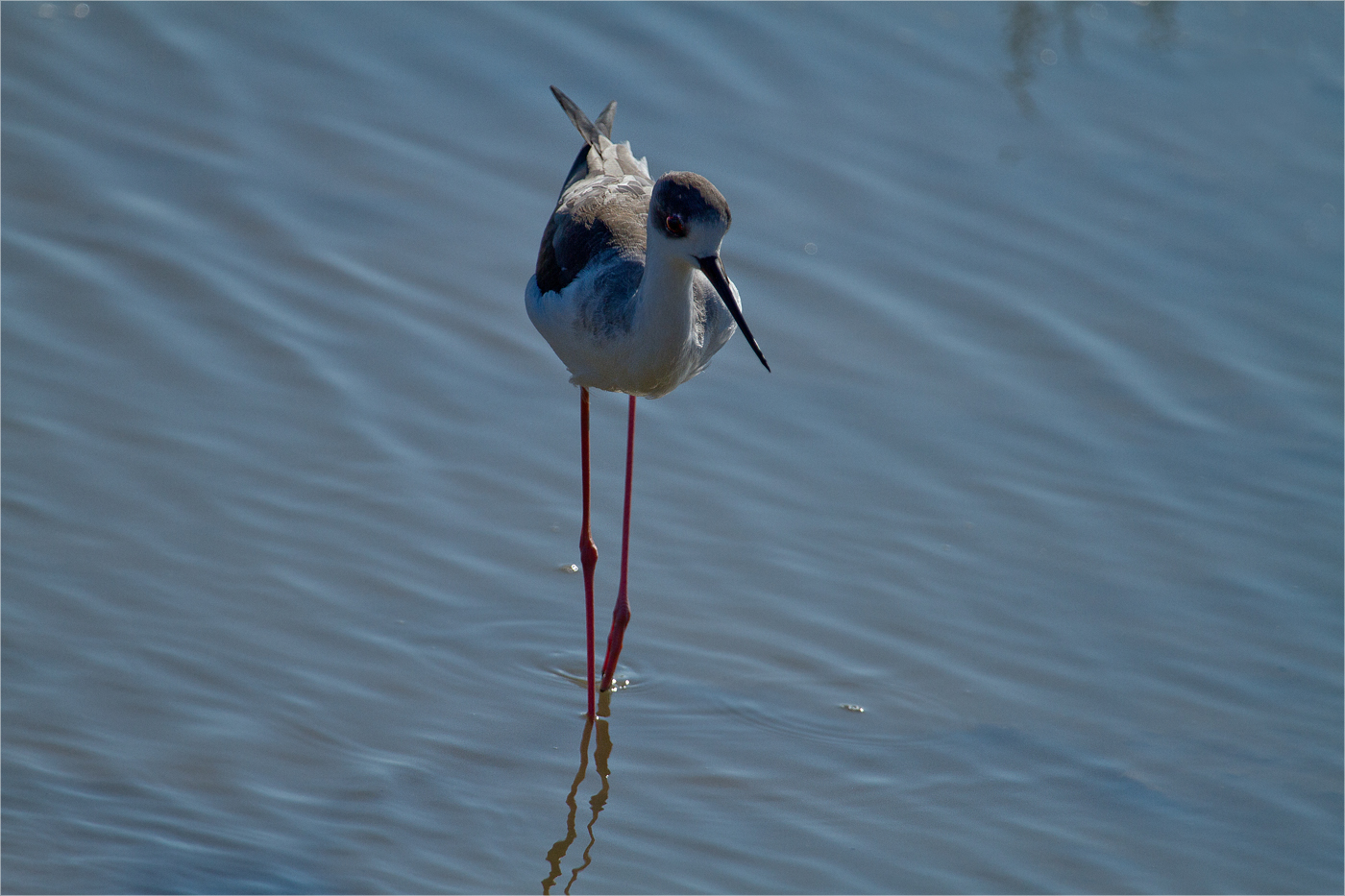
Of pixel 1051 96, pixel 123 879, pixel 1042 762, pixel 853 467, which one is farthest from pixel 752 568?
pixel 1051 96

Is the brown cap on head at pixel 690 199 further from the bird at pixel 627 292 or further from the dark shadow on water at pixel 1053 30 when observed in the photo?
the dark shadow on water at pixel 1053 30

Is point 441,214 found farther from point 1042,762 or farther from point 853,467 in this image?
point 1042,762

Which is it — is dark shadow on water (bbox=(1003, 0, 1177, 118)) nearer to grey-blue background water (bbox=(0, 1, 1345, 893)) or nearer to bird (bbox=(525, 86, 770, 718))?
grey-blue background water (bbox=(0, 1, 1345, 893))

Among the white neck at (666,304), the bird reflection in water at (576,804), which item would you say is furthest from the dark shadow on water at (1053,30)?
the bird reflection in water at (576,804)

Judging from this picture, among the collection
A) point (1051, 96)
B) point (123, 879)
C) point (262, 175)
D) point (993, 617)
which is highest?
point (1051, 96)

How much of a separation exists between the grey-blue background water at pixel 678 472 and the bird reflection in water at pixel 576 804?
1 cm

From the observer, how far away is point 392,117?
7105 mm

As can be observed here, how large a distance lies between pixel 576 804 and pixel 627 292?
1.50m

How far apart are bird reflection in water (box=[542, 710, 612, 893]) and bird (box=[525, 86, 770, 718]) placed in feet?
0.29

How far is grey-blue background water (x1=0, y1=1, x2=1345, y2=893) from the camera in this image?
406 centimetres

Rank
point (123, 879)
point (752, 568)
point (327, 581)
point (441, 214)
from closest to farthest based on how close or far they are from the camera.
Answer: point (123, 879), point (327, 581), point (752, 568), point (441, 214)

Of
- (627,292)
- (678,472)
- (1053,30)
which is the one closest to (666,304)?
(627,292)

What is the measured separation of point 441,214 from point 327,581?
236 cm

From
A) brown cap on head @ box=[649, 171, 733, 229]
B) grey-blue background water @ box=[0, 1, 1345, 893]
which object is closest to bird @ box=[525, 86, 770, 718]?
brown cap on head @ box=[649, 171, 733, 229]
